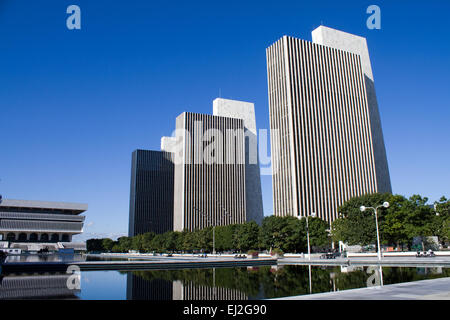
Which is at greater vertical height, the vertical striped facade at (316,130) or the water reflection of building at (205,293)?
the vertical striped facade at (316,130)

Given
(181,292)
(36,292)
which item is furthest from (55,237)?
(181,292)

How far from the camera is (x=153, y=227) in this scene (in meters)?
181

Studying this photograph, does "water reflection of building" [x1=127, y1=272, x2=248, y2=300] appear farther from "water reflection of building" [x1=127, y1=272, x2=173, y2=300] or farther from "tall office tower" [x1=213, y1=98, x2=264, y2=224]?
"tall office tower" [x1=213, y1=98, x2=264, y2=224]

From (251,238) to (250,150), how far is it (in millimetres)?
94307

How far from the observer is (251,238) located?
8156cm

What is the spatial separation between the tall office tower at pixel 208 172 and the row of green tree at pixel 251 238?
2389cm

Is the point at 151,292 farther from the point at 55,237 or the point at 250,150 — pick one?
the point at 55,237

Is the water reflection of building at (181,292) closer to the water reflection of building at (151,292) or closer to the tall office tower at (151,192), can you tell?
the water reflection of building at (151,292)

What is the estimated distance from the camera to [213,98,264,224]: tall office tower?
162 m

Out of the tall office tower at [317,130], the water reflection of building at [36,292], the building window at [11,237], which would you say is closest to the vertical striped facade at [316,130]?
the tall office tower at [317,130]

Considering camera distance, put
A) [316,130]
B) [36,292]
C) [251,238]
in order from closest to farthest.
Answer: [36,292] → [251,238] → [316,130]

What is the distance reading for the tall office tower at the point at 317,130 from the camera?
108000mm

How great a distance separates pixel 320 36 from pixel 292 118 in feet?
128
